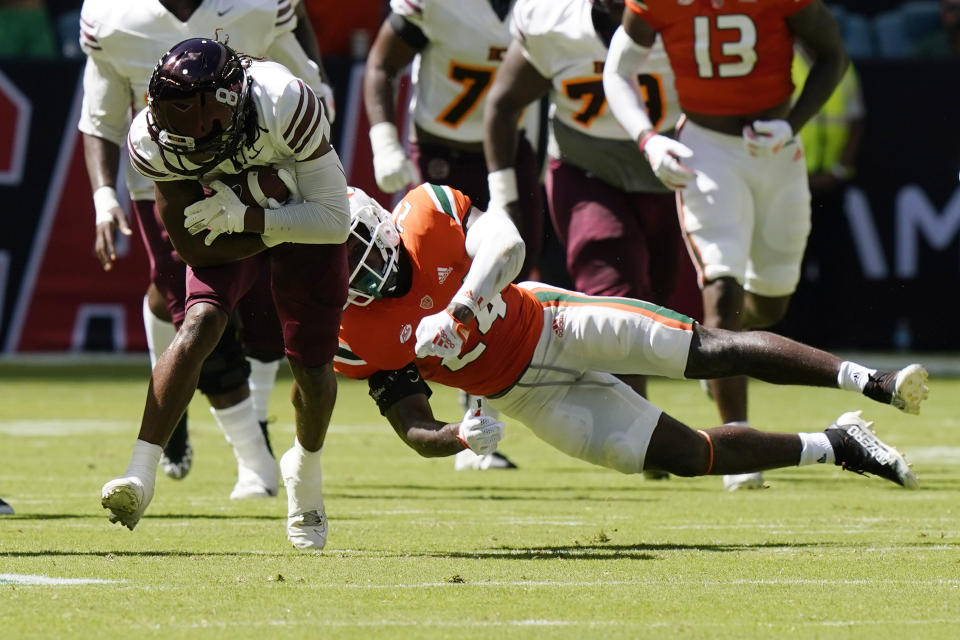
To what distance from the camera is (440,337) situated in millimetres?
4258

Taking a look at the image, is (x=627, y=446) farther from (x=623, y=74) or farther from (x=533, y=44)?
(x=533, y=44)

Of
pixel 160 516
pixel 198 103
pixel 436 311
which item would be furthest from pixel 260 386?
pixel 198 103

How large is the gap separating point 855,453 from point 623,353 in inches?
28.3

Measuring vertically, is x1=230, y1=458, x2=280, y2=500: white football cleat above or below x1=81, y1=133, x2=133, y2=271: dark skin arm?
Answer: below

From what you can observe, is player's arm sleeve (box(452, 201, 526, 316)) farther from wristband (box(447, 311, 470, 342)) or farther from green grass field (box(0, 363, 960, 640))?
green grass field (box(0, 363, 960, 640))

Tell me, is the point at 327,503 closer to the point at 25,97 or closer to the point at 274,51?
the point at 274,51

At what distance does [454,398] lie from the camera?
403 inches

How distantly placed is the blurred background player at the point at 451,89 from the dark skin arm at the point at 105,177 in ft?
4.19

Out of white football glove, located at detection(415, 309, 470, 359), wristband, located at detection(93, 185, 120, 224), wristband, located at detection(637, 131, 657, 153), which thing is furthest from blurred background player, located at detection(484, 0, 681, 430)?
white football glove, located at detection(415, 309, 470, 359)

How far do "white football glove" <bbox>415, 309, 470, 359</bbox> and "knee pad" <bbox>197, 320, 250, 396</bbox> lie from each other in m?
1.89

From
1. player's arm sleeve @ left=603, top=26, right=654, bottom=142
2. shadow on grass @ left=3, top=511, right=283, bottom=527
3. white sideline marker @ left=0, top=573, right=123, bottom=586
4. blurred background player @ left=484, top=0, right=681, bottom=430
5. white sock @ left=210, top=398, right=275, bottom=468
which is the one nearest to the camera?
white sideline marker @ left=0, top=573, right=123, bottom=586

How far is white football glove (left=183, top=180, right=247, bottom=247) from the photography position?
435cm

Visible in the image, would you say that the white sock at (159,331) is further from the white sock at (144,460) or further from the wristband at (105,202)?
the white sock at (144,460)

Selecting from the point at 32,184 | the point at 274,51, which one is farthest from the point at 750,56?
the point at 32,184
